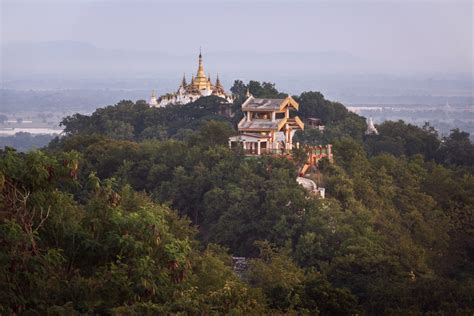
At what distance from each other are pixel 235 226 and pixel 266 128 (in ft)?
18.1

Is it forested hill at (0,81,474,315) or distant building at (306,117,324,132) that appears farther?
distant building at (306,117,324,132)

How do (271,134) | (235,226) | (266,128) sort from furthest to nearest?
1. (266,128)
2. (271,134)
3. (235,226)

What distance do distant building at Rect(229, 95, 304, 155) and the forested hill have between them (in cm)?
77

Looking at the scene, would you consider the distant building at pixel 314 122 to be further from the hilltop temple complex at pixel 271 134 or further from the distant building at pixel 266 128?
the distant building at pixel 266 128

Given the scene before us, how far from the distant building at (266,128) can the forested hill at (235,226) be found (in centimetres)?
77

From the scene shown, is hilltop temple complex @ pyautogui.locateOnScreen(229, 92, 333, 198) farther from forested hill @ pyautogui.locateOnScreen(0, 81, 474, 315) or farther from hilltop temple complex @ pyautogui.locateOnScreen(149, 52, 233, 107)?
hilltop temple complex @ pyautogui.locateOnScreen(149, 52, 233, 107)

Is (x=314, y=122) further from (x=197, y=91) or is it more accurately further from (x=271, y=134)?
(x=271, y=134)

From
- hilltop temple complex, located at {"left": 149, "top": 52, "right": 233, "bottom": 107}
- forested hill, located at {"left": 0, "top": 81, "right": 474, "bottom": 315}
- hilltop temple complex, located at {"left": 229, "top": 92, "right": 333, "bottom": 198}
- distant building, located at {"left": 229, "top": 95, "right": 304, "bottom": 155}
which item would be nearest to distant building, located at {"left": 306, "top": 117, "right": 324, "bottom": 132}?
forested hill, located at {"left": 0, "top": 81, "right": 474, "bottom": 315}

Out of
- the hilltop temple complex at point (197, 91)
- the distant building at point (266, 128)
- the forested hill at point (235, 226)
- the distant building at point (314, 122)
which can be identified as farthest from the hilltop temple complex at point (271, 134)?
the hilltop temple complex at point (197, 91)

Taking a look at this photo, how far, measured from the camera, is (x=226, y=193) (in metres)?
33.9

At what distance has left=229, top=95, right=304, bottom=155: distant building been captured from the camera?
121 feet

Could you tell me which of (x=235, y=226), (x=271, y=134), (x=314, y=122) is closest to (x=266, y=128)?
(x=271, y=134)

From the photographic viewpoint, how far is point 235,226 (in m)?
32.4

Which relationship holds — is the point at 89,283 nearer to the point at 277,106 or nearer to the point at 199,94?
the point at 277,106
